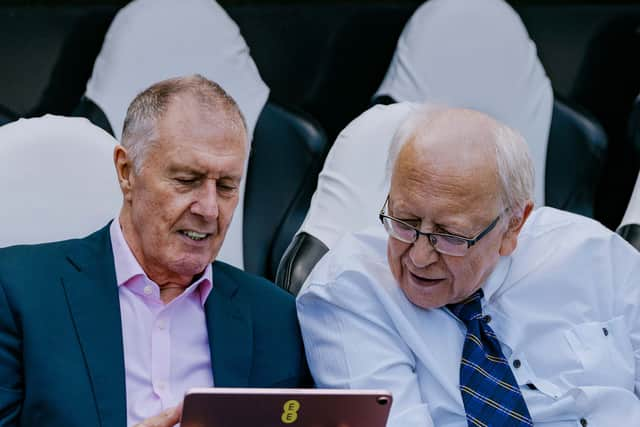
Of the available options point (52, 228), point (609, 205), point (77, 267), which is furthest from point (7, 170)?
point (609, 205)

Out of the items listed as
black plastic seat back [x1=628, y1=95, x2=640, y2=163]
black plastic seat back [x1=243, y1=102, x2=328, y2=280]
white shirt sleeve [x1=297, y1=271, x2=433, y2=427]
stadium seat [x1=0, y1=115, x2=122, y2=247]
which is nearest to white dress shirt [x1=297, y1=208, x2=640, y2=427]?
white shirt sleeve [x1=297, y1=271, x2=433, y2=427]

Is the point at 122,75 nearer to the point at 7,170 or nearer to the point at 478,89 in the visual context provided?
the point at 7,170

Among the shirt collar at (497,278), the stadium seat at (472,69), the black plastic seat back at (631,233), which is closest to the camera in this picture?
the shirt collar at (497,278)

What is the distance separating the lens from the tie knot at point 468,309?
90.3 inches

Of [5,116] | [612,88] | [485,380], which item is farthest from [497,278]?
[612,88]

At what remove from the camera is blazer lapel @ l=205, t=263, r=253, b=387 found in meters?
2.16

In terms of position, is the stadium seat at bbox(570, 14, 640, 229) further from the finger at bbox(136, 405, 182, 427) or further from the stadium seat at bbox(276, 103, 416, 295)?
the finger at bbox(136, 405, 182, 427)

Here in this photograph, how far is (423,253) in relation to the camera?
2158 millimetres

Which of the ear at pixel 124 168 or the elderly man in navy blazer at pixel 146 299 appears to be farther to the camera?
the ear at pixel 124 168

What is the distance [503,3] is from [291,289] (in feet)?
4.06

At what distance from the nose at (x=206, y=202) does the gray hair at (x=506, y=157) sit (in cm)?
35

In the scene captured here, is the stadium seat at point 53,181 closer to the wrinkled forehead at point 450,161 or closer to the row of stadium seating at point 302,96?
the row of stadium seating at point 302,96

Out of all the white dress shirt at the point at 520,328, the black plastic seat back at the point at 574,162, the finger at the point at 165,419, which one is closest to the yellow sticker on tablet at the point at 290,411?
the finger at the point at 165,419

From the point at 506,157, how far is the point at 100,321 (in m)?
0.78
